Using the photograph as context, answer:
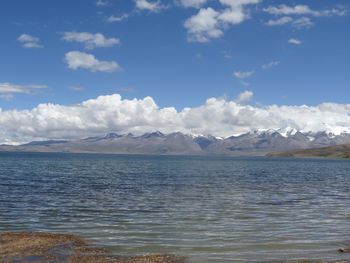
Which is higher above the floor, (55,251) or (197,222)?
(55,251)

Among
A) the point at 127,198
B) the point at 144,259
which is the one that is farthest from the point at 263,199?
the point at 144,259

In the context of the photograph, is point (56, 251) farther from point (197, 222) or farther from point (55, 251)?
point (197, 222)

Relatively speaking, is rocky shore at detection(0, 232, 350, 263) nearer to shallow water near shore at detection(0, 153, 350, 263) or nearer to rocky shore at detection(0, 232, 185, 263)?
rocky shore at detection(0, 232, 185, 263)

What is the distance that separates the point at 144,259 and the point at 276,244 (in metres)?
9.22

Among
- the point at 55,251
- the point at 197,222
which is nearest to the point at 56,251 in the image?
the point at 55,251

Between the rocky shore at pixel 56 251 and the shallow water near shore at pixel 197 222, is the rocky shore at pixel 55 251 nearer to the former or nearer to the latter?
the rocky shore at pixel 56 251

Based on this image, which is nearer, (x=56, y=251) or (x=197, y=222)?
(x=56, y=251)

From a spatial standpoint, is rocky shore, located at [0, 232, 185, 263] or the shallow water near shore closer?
rocky shore, located at [0, 232, 185, 263]

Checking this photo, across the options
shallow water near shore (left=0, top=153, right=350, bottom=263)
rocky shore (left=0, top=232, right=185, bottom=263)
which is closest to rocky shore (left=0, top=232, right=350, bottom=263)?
rocky shore (left=0, top=232, right=185, bottom=263)

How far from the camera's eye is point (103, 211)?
152ft

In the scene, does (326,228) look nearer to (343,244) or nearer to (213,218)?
(343,244)

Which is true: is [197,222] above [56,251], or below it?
below

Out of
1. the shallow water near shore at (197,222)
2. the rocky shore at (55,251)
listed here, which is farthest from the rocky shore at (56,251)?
the shallow water near shore at (197,222)

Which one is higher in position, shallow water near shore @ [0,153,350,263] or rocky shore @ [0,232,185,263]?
rocky shore @ [0,232,185,263]
